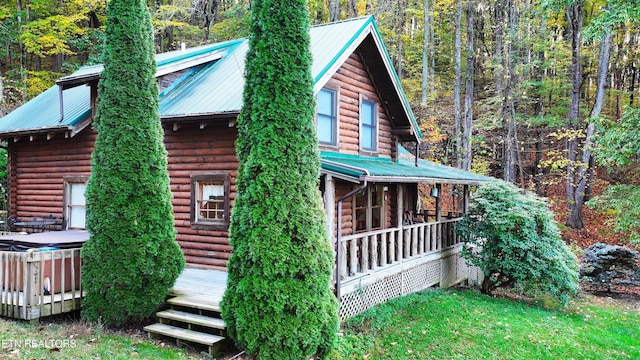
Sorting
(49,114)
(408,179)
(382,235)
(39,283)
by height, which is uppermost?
(49,114)

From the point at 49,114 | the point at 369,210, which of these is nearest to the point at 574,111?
the point at 369,210

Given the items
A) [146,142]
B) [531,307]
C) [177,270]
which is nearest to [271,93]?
[146,142]

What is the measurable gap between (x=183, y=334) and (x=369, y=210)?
7.16 m

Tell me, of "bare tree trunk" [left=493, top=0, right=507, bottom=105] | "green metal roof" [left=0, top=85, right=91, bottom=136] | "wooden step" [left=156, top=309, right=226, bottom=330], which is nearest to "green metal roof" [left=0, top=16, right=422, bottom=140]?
"green metal roof" [left=0, top=85, right=91, bottom=136]

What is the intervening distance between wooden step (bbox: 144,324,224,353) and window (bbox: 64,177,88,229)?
6458mm

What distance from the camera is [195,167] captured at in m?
10.6

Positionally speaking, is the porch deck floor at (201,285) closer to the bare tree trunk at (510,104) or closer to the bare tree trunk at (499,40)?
the bare tree trunk at (510,104)

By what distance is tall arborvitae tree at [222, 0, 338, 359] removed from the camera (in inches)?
244

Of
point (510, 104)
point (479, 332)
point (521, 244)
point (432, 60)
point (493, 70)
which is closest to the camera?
point (479, 332)

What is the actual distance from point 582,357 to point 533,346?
0.86 m

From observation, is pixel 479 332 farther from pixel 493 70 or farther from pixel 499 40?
pixel 493 70

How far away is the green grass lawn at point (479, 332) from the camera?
8.00m

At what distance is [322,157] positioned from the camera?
392 inches

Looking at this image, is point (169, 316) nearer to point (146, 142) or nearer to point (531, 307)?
point (146, 142)
